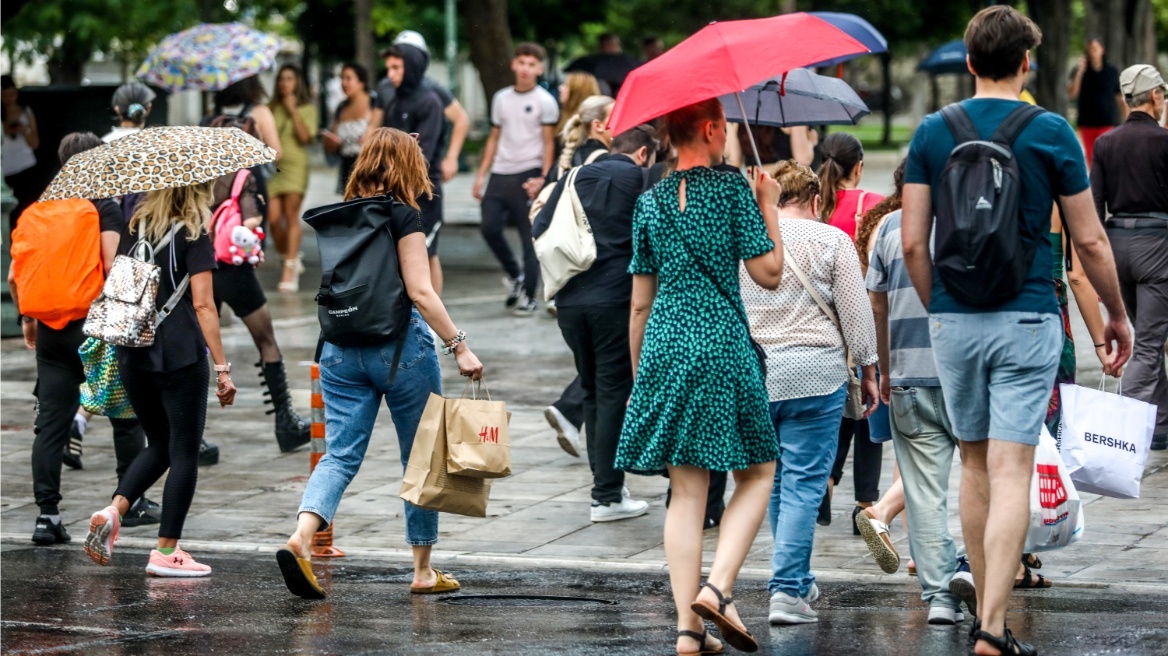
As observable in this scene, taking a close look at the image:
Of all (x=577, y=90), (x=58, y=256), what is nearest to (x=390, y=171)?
(x=58, y=256)

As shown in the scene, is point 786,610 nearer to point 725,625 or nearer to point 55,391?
point 725,625

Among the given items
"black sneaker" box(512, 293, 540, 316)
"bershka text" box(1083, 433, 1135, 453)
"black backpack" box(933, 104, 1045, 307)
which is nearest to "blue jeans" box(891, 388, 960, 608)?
"bershka text" box(1083, 433, 1135, 453)

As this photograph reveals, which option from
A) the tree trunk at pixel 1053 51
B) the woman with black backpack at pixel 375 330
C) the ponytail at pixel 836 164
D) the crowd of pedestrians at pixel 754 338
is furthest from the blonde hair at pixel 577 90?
the tree trunk at pixel 1053 51

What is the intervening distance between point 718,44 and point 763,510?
150 centimetres

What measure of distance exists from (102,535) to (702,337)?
9.64 ft

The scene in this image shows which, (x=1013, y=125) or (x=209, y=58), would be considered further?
(x=209, y=58)

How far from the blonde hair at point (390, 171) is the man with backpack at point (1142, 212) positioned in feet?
13.4

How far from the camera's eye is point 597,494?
824cm

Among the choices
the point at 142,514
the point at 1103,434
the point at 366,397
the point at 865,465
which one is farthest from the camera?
the point at 142,514

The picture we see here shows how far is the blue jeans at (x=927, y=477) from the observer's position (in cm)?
619

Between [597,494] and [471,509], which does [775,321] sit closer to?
[471,509]

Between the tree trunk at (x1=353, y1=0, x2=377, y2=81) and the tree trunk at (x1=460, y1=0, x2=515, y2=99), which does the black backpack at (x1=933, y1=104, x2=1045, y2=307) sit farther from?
the tree trunk at (x1=353, y1=0, x2=377, y2=81)

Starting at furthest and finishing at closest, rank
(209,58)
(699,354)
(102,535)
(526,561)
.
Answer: (209,58) < (526,561) < (102,535) < (699,354)

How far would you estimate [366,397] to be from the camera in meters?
6.93
